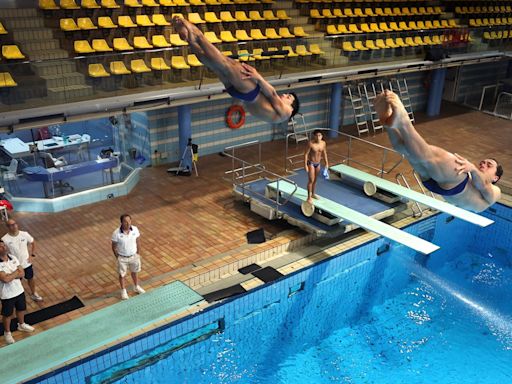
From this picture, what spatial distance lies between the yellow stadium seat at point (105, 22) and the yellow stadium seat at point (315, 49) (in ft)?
15.3

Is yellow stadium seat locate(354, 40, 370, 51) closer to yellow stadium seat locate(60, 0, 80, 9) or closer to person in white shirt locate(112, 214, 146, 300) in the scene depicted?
yellow stadium seat locate(60, 0, 80, 9)

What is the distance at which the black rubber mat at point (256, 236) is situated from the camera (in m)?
9.59

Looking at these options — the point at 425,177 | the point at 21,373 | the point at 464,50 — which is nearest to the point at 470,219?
the point at 425,177

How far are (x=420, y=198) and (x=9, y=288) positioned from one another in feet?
24.2

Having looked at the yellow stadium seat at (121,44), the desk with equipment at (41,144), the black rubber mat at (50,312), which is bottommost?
the black rubber mat at (50,312)

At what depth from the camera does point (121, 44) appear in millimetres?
11852

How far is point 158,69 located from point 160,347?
18.8 ft

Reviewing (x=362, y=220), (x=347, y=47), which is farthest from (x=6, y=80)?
(x=347, y=47)

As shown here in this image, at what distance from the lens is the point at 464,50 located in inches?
664

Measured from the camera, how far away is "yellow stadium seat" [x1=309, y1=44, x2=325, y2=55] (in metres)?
12.8

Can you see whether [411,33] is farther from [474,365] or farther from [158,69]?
[474,365]

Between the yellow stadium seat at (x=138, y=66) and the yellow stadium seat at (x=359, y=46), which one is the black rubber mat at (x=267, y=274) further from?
the yellow stadium seat at (x=359, y=46)

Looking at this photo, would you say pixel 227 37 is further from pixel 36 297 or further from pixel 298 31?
pixel 36 297

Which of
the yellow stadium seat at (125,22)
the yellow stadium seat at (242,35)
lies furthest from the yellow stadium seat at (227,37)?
the yellow stadium seat at (125,22)
